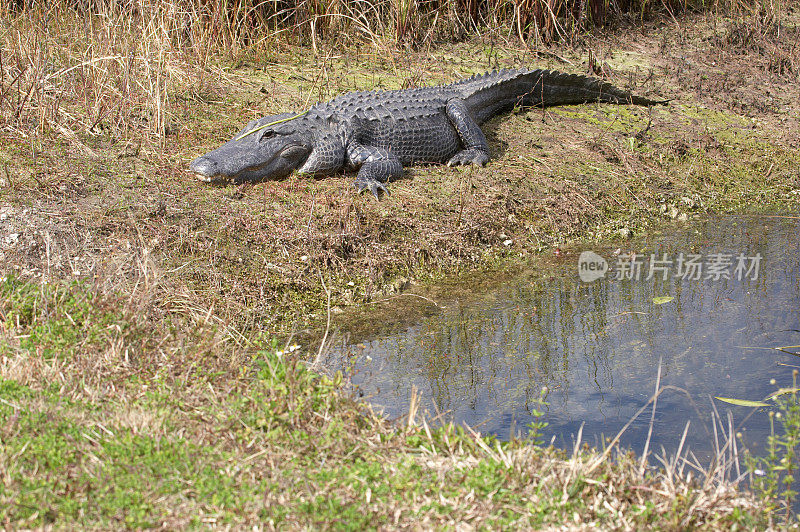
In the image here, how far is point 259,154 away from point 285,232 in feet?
3.35

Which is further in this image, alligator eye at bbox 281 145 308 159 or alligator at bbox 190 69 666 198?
alligator eye at bbox 281 145 308 159

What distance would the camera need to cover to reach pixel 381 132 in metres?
6.66

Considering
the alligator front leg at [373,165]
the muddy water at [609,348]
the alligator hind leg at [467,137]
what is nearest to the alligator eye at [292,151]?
the alligator front leg at [373,165]

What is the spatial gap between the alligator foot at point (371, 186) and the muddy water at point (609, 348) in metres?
1.28

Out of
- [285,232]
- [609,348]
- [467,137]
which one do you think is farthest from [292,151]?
[609,348]

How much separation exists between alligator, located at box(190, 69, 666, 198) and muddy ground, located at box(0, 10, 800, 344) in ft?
0.49

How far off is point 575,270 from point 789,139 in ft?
12.5

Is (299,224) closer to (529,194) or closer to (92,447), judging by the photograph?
(529,194)

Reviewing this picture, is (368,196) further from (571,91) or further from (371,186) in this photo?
(571,91)

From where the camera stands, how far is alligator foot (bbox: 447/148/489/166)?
683cm

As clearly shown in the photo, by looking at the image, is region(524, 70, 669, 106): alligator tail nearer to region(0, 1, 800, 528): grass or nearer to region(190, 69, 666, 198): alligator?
region(190, 69, 666, 198): alligator

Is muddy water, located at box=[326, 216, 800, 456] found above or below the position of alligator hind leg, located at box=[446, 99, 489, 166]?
below

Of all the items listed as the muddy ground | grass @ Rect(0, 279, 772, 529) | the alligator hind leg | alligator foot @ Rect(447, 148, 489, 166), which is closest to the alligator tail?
the muddy ground

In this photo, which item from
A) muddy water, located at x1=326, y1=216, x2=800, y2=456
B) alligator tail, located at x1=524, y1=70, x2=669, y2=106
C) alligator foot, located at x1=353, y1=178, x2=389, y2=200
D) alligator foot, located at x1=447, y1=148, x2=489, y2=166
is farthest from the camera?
alligator tail, located at x1=524, y1=70, x2=669, y2=106
